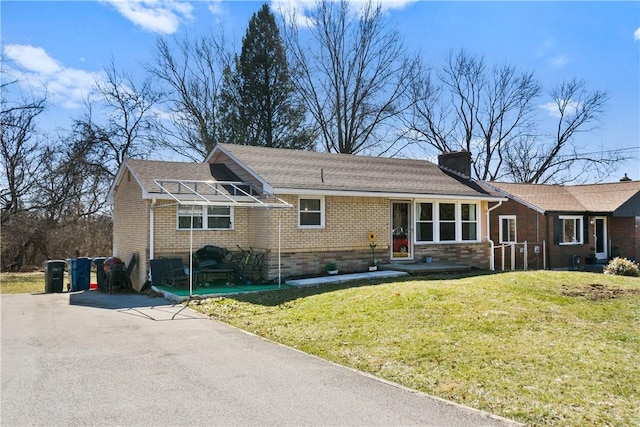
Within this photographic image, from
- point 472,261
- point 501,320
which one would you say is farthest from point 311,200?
point 501,320

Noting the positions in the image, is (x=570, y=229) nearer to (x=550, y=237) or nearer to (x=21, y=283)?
(x=550, y=237)

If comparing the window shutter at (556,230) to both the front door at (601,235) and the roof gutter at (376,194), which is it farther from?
the roof gutter at (376,194)

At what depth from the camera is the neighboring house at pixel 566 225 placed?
24378 mm

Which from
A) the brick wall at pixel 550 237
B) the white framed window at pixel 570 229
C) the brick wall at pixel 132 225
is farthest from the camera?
the white framed window at pixel 570 229

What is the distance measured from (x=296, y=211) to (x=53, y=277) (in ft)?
26.4

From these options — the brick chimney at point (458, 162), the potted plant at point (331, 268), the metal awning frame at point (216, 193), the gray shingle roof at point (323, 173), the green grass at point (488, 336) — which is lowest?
the green grass at point (488, 336)

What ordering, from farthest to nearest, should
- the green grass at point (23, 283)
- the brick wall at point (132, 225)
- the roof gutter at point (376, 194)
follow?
the green grass at point (23, 283)
the brick wall at point (132, 225)
the roof gutter at point (376, 194)

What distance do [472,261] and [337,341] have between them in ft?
41.9

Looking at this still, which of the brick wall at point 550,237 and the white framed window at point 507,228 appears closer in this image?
the brick wall at point 550,237

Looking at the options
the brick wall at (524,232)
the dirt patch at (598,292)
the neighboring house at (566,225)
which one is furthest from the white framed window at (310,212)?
the brick wall at (524,232)

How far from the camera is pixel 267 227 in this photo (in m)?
15.8

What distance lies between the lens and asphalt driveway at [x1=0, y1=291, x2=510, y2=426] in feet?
16.5

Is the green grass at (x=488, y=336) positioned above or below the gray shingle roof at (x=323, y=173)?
below

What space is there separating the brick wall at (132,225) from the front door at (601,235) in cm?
2305
